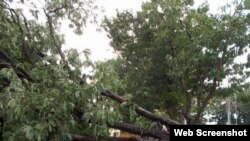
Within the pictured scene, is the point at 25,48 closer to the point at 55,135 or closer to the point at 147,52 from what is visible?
the point at 55,135

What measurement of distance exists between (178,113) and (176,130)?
706 centimetres

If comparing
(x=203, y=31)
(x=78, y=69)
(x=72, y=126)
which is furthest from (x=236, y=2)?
(x=72, y=126)

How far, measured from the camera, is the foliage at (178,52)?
976cm

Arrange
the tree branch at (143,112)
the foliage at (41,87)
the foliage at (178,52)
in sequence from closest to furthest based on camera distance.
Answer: the foliage at (41,87) → the tree branch at (143,112) → the foliage at (178,52)

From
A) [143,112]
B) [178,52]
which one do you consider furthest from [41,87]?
[178,52]

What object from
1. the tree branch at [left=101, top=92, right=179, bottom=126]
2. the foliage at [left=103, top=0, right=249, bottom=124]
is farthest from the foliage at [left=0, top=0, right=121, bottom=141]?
the foliage at [left=103, top=0, right=249, bottom=124]

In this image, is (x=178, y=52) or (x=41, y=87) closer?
(x=41, y=87)

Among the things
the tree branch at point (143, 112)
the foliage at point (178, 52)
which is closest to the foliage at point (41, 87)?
the tree branch at point (143, 112)

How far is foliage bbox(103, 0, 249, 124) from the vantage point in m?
9.76

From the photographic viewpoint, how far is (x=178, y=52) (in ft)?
35.2

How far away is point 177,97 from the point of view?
1093 centimetres

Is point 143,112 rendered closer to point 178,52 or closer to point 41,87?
point 41,87

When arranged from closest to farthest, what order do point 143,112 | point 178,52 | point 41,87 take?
point 41,87 < point 143,112 < point 178,52

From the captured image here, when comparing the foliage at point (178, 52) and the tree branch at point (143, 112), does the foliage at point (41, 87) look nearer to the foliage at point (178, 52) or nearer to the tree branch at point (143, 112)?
the tree branch at point (143, 112)
